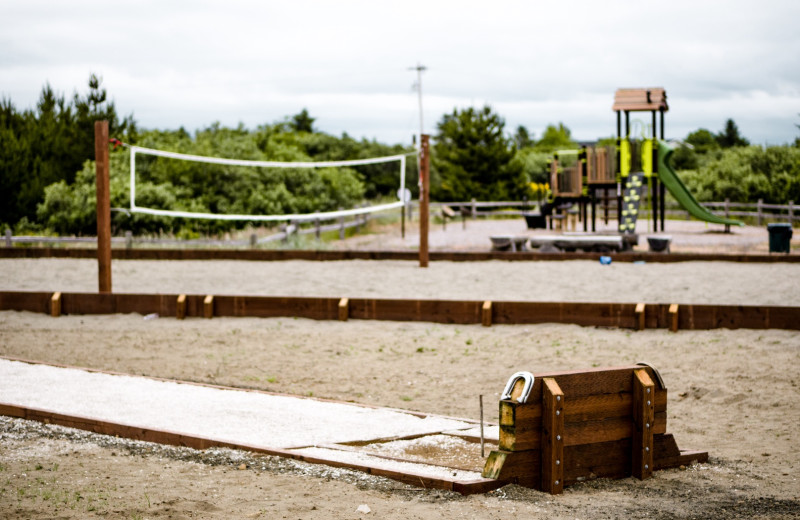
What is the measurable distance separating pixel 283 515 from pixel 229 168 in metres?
21.6

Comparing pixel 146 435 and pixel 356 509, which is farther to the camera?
pixel 146 435

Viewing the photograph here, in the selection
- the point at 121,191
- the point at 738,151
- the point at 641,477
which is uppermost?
the point at 738,151

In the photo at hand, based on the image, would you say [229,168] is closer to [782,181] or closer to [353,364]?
[353,364]

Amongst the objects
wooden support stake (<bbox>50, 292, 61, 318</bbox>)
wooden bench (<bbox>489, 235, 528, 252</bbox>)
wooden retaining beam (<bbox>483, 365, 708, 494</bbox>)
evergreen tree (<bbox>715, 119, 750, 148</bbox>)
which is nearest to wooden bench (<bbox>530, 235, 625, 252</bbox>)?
wooden bench (<bbox>489, 235, 528, 252</bbox>)

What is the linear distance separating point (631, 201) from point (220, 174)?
1127 cm

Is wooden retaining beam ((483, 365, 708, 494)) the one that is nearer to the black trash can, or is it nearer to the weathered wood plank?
the weathered wood plank

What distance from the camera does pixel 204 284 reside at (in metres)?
13.1

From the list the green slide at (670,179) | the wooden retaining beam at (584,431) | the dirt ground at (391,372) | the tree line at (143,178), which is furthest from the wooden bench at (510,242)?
the wooden retaining beam at (584,431)

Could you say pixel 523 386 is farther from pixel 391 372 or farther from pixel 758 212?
pixel 758 212

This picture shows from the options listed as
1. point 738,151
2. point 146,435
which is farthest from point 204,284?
point 738,151

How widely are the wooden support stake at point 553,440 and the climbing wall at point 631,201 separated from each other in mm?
17273

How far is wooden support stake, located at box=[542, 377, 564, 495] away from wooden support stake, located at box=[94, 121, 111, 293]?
26.6 ft

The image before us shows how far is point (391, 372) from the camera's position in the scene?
7703 millimetres

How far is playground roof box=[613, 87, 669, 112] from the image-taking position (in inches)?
840
